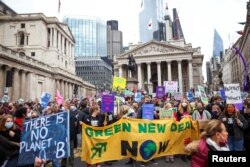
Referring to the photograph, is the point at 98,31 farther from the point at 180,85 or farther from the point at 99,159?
the point at 99,159

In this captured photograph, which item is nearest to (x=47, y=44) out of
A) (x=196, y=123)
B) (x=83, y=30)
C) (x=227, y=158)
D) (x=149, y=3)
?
(x=196, y=123)

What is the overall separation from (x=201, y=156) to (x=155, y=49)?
2744 inches

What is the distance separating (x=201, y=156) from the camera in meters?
3.34

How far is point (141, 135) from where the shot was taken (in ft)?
25.4

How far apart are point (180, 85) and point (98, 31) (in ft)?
342

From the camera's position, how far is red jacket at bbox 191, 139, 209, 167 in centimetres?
330

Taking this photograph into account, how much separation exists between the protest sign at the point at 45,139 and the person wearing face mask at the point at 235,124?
4.81 meters

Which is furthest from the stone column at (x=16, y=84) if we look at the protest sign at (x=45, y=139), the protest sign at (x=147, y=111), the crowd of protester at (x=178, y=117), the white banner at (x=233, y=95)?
the protest sign at (x=45, y=139)

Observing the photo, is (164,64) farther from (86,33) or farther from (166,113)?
(86,33)

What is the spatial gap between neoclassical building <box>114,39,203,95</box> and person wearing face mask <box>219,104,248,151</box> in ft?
195

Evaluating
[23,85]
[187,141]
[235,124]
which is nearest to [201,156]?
[235,124]

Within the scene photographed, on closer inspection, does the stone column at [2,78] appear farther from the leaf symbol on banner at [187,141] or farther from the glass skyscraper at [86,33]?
the glass skyscraper at [86,33]

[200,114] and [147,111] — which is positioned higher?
[147,111]

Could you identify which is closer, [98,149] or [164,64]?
[98,149]
